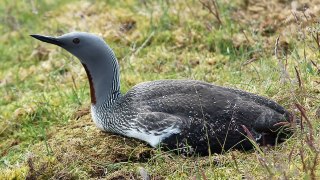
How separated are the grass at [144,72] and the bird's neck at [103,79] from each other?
0.30m

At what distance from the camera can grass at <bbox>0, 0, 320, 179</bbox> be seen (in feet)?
17.4

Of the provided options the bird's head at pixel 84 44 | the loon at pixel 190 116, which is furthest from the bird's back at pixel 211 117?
the bird's head at pixel 84 44

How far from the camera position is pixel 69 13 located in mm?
9523

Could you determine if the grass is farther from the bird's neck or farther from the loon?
the bird's neck

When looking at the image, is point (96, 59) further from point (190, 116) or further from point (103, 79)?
point (190, 116)

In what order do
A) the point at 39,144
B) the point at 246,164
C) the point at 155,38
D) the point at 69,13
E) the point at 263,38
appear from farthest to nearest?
the point at 69,13
the point at 155,38
the point at 263,38
the point at 39,144
the point at 246,164

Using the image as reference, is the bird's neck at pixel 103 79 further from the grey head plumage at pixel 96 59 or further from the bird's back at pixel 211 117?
the bird's back at pixel 211 117

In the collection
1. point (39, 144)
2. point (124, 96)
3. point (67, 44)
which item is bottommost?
point (39, 144)

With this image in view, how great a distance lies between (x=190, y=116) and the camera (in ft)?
17.8

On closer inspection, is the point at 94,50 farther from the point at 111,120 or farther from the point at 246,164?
the point at 246,164

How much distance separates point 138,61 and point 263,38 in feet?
4.19

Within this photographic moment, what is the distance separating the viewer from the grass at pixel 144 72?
5289mm

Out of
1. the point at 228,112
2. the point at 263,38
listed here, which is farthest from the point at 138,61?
the point at 228,112

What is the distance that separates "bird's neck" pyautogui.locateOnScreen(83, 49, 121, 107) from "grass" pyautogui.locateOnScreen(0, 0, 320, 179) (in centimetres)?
30
